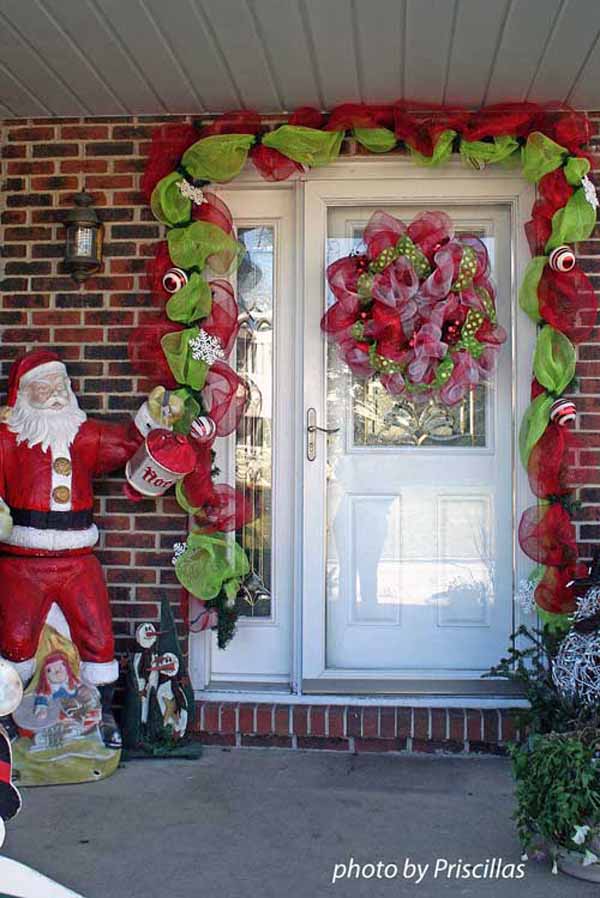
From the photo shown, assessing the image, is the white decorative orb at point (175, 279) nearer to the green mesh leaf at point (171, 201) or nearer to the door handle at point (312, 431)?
the green mesh leaf at point (171, 201)

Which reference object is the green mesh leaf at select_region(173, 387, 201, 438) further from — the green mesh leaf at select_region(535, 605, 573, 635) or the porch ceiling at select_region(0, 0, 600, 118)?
the green mesh leaf at select_region(535, 605, 573, 635)

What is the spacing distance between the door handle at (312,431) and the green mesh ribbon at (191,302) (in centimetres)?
59

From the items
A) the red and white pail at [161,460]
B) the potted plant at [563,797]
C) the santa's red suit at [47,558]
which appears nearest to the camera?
the potted plant at [563,797]

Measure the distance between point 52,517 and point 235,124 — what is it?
174 cm

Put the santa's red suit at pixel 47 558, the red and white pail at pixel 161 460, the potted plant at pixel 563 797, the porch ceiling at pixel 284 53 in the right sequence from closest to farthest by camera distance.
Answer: the potted plant at pixel 563 797 < the porch ceiling at pixel 284 53 < the santa's red suit at pixel 47 558 < the red and white pail at pixel 161 460

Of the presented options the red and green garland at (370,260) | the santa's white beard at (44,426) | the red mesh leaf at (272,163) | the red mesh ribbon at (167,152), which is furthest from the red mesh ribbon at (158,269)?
the santa's white beard at (44,426)

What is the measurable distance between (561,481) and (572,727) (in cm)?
101

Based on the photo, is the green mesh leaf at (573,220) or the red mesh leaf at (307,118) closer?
the green mesh leaf at (573,220)

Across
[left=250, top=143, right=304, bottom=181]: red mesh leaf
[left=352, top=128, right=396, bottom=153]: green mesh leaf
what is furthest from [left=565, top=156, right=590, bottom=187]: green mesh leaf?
[left=250, top=143, right=304, bottom=181]: red mesh leaf

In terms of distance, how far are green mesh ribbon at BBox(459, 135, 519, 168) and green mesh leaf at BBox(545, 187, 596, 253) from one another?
31cm

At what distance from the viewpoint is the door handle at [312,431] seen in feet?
14.0

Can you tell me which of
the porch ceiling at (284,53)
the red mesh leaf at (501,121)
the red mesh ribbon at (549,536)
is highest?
the porch ceiling at (284,53)

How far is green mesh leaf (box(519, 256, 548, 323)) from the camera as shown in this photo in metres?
4.08

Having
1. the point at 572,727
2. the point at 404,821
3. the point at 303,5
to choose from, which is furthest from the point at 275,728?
the point at 303,5
